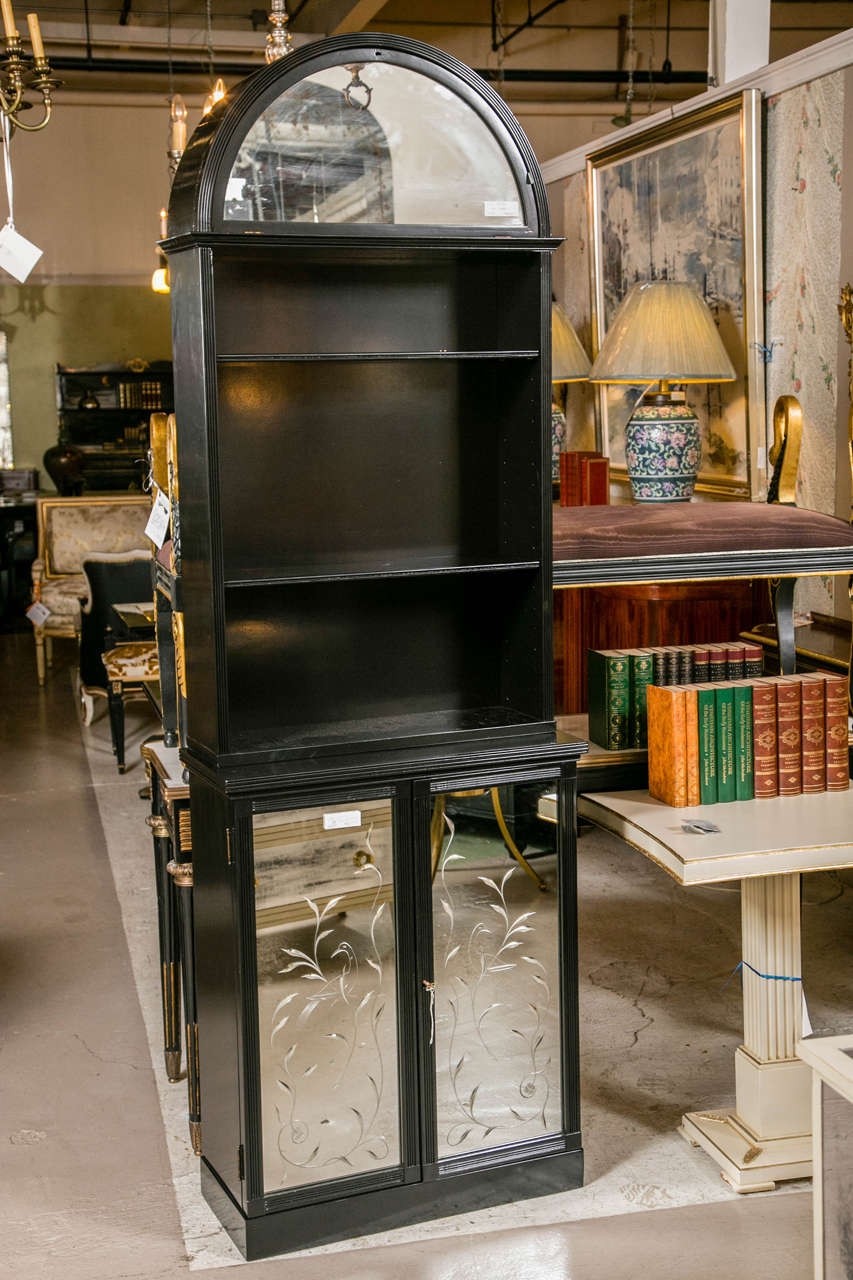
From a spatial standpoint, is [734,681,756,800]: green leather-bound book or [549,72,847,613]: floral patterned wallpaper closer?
[734,681,756,800]: green leather-bound book

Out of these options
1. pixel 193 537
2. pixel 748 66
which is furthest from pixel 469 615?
pixel 748 66

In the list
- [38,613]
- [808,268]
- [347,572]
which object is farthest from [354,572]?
[38,613]

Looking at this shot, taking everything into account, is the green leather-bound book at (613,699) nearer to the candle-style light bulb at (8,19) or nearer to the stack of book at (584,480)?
the stack of book at (584,480)

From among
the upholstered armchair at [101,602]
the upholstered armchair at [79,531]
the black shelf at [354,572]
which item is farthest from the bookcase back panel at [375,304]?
the upholstered armchair at [79,531]

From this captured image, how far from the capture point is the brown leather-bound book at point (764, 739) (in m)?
3.31

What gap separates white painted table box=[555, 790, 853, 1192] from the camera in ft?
10.0

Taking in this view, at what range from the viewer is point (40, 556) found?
32.4 feet

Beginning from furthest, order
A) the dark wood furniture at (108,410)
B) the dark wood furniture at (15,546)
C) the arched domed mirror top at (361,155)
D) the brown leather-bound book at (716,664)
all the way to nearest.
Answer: the dark wood furniture at (108,410) → the dark wood furniture at (15,546) → the brown leather-bound book at (716,664) → the arched domed mirror top at (361,155)

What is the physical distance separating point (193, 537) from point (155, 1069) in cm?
166

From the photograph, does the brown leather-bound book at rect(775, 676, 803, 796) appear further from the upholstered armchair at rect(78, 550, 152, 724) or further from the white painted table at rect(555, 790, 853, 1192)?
the upholstered armchair at rect(78, 550, 152, 724)

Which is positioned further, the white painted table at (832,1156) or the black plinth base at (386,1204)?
the black plinth base at (386,1204)

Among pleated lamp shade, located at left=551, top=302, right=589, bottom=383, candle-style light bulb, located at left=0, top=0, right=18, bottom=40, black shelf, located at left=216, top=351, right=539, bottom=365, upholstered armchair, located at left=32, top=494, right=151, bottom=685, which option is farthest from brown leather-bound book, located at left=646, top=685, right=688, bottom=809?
upholstered armchair, located at left=32, top=494, right=151, bottom=685

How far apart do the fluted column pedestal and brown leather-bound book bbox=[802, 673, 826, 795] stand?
13.8 inches

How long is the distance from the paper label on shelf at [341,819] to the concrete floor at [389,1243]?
90 cm
